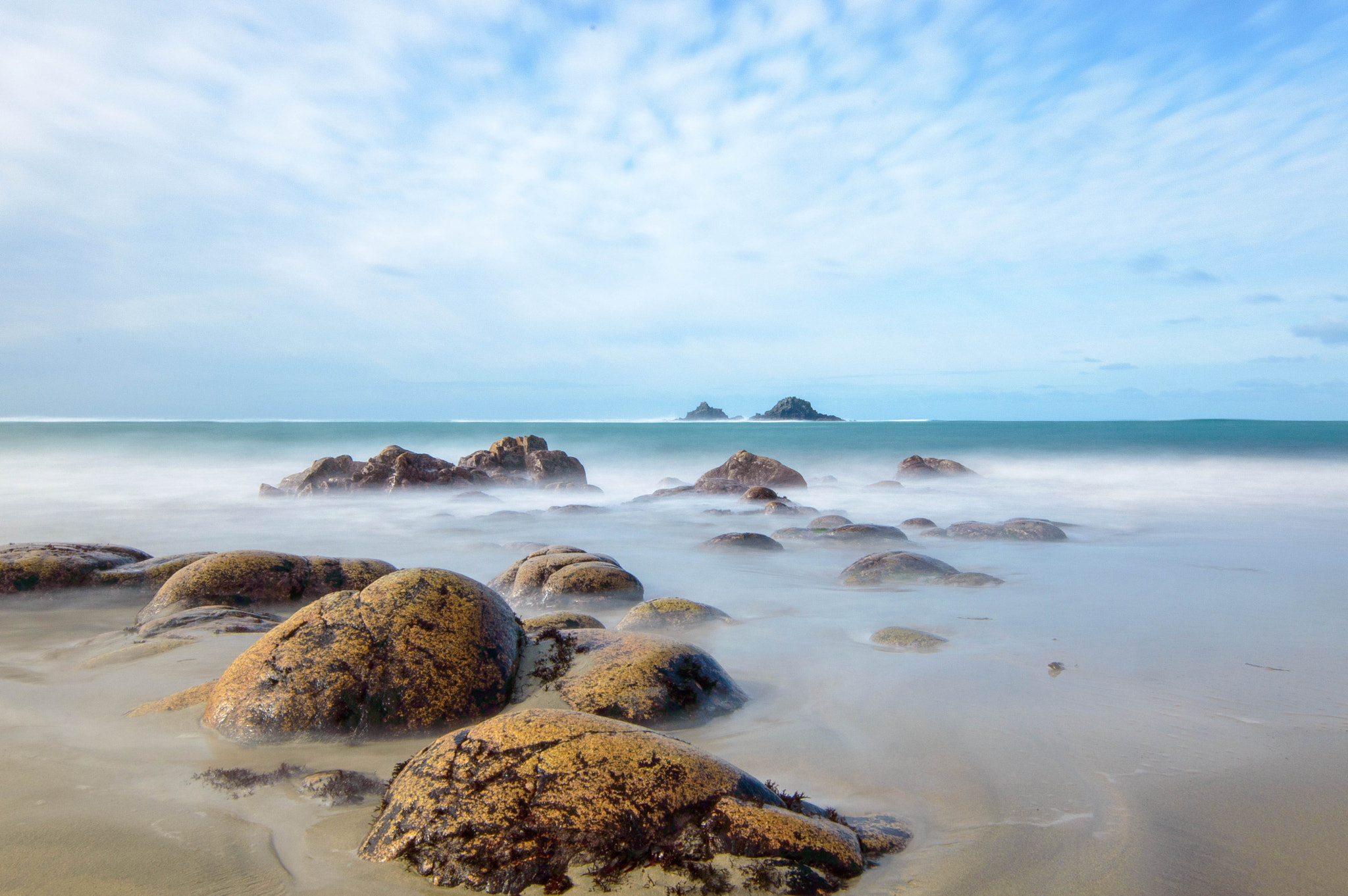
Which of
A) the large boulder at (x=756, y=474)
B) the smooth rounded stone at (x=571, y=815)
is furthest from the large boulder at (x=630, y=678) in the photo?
the large boulder at (x=756, y=474)

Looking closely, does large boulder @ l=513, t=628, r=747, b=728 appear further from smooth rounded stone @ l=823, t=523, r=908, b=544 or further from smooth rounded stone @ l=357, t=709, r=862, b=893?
smooth rounded stone @ l=823, t=523, r=908, b=544

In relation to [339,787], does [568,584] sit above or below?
below

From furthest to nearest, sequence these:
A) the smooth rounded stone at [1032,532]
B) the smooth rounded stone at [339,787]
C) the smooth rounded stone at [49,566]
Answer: the smooth rounded stone at [1032,532]
the smooth rounded stone at [49,566]
the smooth rounded stone at [339,787]

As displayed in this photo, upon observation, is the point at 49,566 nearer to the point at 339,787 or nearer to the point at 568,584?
the point at 568,584

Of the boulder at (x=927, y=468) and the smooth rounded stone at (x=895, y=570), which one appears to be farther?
the boulder at (x=927, y=468)

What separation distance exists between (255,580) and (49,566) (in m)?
2.62

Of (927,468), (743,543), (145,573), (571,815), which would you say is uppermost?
(571,815)

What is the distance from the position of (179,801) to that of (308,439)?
65905 mm

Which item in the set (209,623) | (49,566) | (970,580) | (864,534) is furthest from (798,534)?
(49,566)

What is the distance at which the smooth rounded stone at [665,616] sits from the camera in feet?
22.2

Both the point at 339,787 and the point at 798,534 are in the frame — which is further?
the point at 798,534

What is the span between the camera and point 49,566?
25.5ft

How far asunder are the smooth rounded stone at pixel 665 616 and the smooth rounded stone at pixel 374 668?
2.37 meters

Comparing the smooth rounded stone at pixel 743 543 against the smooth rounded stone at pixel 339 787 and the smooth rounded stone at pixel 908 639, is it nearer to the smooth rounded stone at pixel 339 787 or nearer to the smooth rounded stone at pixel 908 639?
the smooth rounded stone at pixel 908 639
